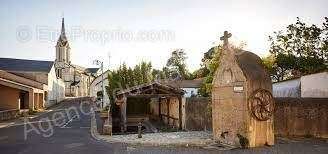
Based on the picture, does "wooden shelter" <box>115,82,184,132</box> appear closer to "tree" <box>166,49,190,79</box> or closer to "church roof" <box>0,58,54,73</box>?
"church roof" <box>0,58,54,73</box>

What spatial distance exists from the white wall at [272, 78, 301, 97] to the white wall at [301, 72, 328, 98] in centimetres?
229

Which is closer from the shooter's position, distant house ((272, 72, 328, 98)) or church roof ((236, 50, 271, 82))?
church roof ((236, 50, 271, 82))

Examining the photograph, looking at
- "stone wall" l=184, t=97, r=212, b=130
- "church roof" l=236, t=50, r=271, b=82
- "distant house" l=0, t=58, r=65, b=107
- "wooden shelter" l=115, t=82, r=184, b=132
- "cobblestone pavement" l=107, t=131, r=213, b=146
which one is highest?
"distant house" l=0, t=58, r=65, b=107

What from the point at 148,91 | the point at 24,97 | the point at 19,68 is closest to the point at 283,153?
the point at 148,91

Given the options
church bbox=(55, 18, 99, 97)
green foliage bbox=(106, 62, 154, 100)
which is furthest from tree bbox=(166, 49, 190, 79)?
green foliage bbox=(106, 62, 154, 100)

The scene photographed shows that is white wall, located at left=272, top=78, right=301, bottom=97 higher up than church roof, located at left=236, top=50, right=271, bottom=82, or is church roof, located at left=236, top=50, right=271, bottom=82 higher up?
church roof, located at left=236, top=50, right=271, bottom=82

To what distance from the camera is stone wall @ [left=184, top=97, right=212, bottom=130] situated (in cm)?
2247

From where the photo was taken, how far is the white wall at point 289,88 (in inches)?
978

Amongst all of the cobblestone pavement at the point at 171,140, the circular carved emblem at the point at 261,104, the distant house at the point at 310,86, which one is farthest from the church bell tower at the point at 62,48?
the circular carved emblem at the point at 261,104

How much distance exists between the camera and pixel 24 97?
42.8 m

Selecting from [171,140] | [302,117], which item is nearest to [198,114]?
[171,140]

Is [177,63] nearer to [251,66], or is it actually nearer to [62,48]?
[62,48]

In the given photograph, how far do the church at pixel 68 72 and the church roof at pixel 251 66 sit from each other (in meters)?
76.4

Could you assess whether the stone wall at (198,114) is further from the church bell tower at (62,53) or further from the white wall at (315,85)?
the church bell tower at (62,53)
